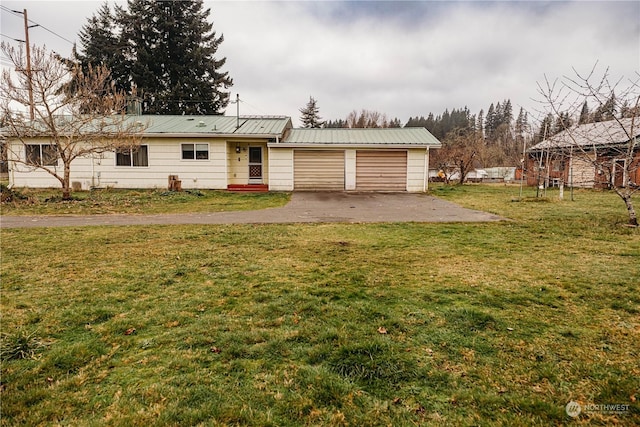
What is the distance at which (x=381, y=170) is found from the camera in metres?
17.4

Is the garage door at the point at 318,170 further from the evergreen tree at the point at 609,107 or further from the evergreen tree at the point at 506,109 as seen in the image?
the evergreen tree at the point at 506,109

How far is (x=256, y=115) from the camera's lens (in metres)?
20.4

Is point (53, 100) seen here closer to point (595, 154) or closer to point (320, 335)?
point (320, 335)

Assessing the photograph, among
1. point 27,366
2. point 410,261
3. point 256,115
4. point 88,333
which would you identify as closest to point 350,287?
point 410,261

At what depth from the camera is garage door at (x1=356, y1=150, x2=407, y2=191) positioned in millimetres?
17344

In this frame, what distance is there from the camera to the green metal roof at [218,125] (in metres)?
17.0

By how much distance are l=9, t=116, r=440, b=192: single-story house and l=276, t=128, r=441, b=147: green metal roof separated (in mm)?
51

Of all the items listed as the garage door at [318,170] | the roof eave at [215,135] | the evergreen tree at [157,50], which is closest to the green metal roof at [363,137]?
the garage door at [318,170]

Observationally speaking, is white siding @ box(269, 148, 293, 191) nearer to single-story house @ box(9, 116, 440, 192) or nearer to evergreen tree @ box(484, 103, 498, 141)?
single-story house @ box(9, 116, 440, 192)

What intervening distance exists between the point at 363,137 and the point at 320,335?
16.4 m

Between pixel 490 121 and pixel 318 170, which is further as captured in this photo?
pixel 490 121

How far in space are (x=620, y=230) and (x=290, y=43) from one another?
16.2 meters

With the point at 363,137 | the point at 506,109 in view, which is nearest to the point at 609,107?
the point at 363,137

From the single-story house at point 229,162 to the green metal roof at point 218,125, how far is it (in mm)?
57
